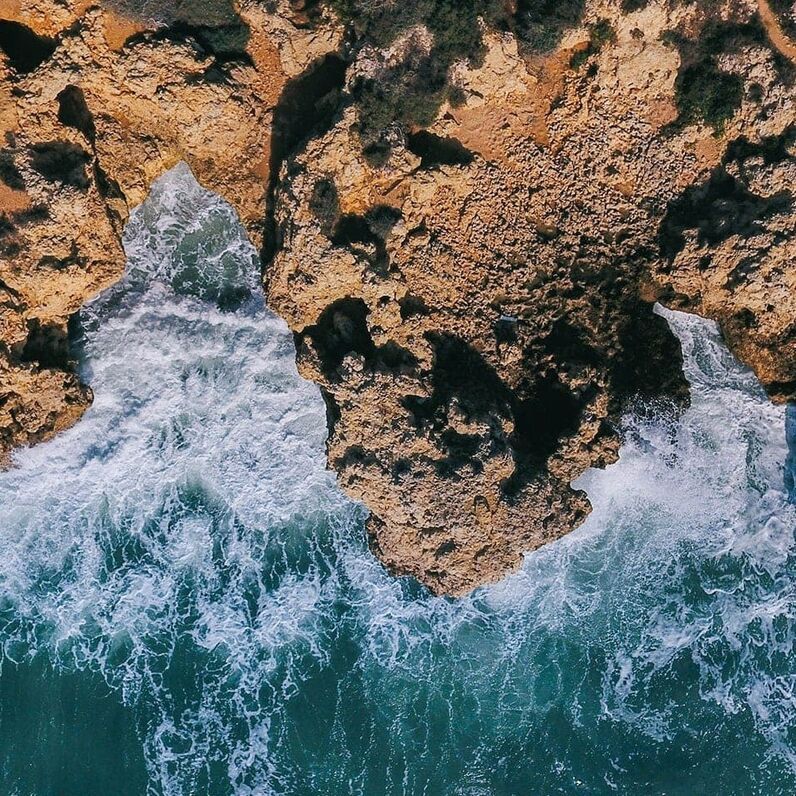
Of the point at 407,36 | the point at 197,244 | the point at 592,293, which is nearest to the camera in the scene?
the point at 407,36

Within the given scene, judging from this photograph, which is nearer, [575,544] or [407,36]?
[407,36]

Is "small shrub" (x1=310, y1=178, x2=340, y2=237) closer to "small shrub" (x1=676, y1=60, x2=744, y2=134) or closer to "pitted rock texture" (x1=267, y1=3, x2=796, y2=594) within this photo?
"pitted rock texture" (x1=267, y1=3, x2=796, y2=594)

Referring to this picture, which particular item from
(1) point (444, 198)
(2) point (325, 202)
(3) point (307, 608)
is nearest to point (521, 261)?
(1) point (444, 198)

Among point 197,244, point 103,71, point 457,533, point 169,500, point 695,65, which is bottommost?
point 169,500

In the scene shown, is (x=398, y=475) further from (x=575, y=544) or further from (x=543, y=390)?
(x=575, y=544)

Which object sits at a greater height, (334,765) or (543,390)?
(543,390)

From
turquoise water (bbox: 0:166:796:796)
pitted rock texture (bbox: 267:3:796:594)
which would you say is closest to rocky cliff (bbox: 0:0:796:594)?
pitted rock texture (bbox: 267:3:796:594)

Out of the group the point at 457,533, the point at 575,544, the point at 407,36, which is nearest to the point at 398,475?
the point at 457,533
